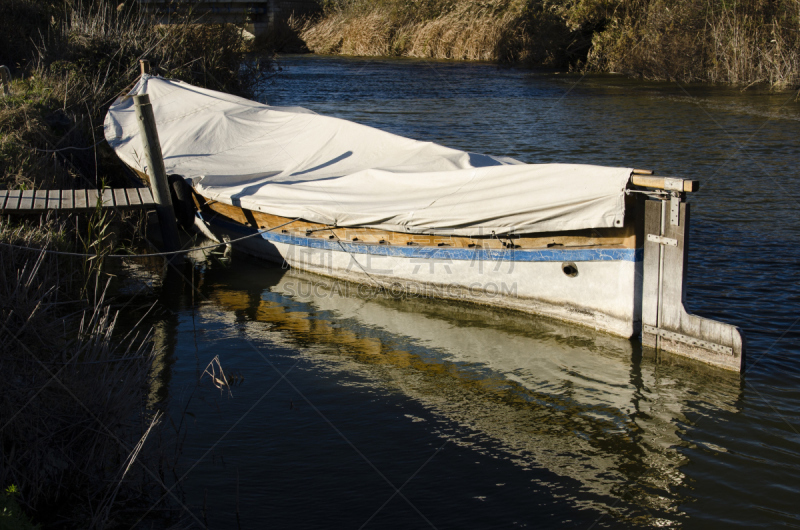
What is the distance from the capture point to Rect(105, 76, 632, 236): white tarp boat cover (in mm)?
6117

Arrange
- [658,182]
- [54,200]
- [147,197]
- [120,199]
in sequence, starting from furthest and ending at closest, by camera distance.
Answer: [147,197], [120,199], [54,200], [658,182]

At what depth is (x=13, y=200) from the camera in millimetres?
7637

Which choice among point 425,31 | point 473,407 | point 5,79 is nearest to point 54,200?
point 473,407

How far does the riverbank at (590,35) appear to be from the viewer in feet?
63.1

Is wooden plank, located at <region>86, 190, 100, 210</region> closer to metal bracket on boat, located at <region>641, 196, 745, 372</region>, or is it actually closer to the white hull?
the white hull

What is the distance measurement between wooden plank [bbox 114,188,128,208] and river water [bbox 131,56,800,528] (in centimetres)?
111

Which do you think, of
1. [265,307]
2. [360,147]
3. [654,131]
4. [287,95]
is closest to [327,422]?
[265,307]

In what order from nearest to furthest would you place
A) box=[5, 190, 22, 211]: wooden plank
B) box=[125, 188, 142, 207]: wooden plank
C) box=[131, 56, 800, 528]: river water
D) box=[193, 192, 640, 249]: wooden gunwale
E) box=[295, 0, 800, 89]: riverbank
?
box=[131, 56, 800, 528]: river water
box=[193, 192, 640, 249]: wooden gunwale
box=[5, 190, 22, 211]: wooden plank
box=[125, 188, 142, 207]: wooden plank
box=[295, 0, 800, 89]: riverbank

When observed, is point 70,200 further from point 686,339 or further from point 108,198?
point 686,339

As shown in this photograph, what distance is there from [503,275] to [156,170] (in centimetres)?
433

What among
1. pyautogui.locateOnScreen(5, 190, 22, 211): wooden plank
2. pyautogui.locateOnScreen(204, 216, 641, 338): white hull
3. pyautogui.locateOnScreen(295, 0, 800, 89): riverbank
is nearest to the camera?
pyautogui.locateOnScreen(204, 216, 641, 338): white hull

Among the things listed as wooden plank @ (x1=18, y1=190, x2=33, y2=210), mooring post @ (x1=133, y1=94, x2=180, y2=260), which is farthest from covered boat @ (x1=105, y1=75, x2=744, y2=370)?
wooden plank @ (x1=18, y1=190, x2=33, y2=210)

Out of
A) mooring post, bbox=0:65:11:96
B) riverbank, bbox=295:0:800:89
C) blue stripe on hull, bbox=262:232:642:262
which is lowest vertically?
blue stripe on hull, bbox=262:232:642:262

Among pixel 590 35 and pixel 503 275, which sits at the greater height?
pixel 590 35
